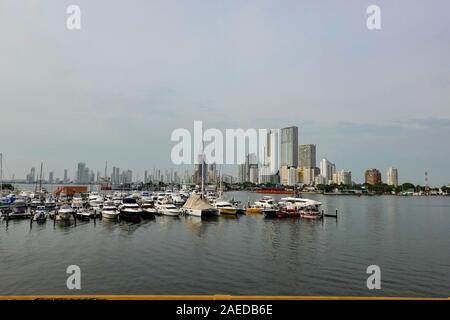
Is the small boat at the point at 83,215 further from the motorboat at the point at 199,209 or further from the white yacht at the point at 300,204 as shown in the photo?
the white yacht at the point at 300,204

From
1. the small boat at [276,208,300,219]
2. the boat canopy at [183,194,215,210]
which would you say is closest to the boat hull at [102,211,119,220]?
the boat canopy at [183,194,215,210]

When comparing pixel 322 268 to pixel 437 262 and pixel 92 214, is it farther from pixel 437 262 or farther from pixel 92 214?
pixel 92 214

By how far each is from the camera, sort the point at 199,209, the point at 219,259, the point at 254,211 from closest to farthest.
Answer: the point at 219,259 → the point at 199,209 → the point at 254,211

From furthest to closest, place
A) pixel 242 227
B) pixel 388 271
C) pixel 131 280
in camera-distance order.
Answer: pixel 242 227 → pixel 388 271 → pixel 131 280

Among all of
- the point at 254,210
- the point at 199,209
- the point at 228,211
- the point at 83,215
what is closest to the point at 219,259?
the point at 199,209

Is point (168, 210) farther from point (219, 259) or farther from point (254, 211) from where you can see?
point (219, 259)

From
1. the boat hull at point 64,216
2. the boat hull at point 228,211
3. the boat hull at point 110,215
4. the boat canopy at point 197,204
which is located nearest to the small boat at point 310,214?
the boat hull at point 228,211

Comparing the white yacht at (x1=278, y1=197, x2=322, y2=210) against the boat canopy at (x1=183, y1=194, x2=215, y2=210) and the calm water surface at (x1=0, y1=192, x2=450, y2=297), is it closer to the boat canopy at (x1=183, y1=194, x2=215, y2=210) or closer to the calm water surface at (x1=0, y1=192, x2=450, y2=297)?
the boat canopy at (x1=183, y1=194, x2=215, y2=210)
